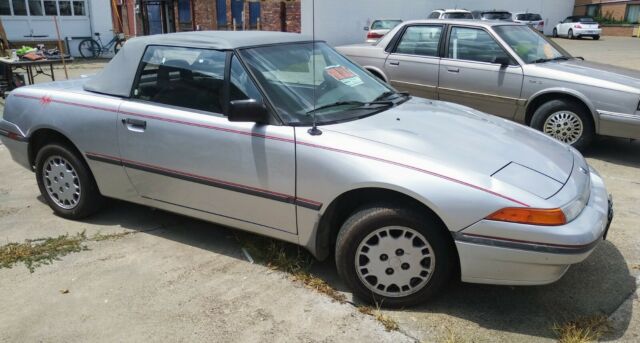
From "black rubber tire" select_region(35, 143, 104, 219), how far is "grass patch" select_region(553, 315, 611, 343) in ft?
11.3

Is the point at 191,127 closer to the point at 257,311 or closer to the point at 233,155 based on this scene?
the point at 233,155

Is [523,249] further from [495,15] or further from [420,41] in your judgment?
[495,15]

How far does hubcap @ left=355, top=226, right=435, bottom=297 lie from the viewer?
2930 millimetres

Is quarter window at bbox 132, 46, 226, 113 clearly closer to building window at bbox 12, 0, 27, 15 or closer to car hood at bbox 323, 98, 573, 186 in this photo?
car hood at bbox 323, 98, 573, 186

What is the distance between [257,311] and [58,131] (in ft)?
7.49

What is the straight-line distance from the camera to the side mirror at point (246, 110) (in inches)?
124

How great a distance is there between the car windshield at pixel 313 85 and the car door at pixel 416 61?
10.4ft

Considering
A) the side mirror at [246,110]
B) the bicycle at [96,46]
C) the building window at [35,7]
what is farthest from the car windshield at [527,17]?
the side mirror at [246,110]

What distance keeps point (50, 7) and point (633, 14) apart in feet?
118

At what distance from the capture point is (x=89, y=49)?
22219mm

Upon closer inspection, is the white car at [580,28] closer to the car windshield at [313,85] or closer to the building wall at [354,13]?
the building wall at [354,13]

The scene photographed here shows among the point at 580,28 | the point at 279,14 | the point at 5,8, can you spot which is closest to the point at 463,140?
the point at 279,14

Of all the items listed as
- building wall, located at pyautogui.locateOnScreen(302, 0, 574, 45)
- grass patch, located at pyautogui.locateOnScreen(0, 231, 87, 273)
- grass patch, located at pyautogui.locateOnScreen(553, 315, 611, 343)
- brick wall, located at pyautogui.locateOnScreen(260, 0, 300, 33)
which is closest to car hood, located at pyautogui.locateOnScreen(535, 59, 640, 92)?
grass patch, located at pyautogui.locateOnScreen(553, 315, 611, 343)

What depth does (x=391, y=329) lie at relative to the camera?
9.40 ft
